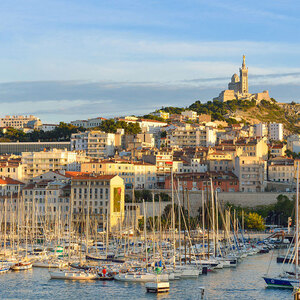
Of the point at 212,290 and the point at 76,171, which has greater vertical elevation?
the point at 76,171

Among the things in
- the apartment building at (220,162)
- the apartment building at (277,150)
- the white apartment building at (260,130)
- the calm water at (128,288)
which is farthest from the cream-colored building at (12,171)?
the white apartment building at (260,130)

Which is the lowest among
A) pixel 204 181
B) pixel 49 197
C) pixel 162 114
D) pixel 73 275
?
pixel 73 275

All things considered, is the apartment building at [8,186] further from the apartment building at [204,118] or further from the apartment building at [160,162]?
the apartment building at [204,118]

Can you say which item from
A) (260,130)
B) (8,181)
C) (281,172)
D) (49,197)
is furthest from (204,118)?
(49,197)

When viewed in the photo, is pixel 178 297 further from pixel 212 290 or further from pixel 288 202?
pixel 288 202

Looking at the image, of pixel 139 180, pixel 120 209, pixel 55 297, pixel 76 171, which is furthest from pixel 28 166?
pixel 55 297

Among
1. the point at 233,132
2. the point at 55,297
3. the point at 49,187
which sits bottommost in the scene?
the point at 55,297

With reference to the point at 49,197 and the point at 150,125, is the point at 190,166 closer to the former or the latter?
the point at 49,197

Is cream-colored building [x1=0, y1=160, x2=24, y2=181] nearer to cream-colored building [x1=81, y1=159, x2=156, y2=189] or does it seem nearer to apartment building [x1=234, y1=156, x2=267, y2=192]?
cream-colored building [x1=81, y1=159, x2=156, y2=189]

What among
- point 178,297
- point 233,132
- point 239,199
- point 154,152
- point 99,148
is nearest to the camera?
point 178,297
